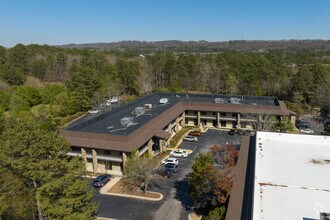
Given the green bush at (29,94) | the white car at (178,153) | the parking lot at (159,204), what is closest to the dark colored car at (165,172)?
the parking lot at (159,204)

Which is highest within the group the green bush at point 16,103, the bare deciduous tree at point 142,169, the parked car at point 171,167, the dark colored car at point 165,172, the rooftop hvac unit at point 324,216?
the rooftop hvac unit at point 324,216

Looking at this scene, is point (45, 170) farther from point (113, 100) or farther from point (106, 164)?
point (113, 100)

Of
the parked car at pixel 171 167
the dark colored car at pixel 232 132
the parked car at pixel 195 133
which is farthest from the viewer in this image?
the dark colored car at pixel 232 132

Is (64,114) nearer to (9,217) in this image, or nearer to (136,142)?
(136,142)

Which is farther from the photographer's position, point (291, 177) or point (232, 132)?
point (232, 132)

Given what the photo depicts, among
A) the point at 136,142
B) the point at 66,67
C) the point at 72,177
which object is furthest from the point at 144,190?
the point at 66,67

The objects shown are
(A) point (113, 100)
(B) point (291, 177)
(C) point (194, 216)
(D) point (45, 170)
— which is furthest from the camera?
(A) point (113, 100)

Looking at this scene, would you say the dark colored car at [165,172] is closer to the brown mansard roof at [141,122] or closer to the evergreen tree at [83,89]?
the brown mansard roof at [141,122]

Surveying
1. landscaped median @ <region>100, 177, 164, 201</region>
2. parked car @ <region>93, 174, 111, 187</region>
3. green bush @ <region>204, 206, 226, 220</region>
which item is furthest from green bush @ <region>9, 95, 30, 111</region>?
green bush @ <region>204, 206, 226, 220</region>

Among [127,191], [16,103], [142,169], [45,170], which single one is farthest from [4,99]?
[45,170]
